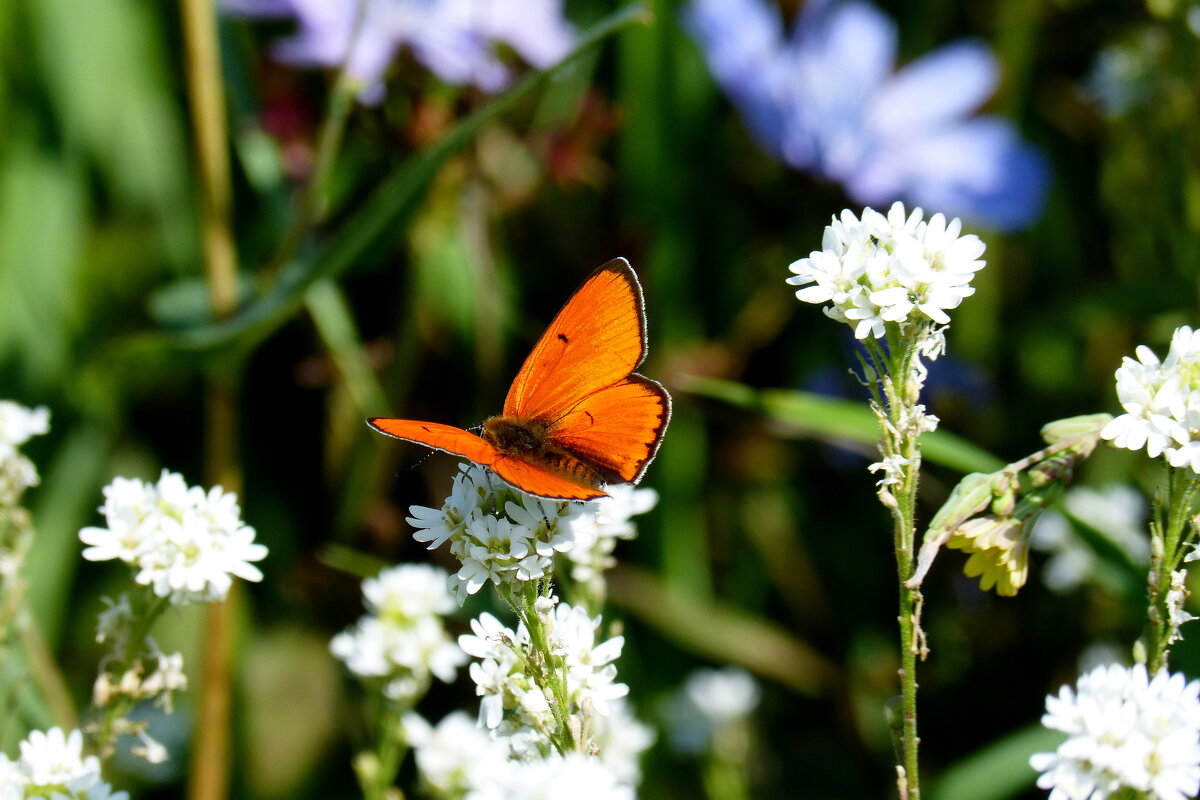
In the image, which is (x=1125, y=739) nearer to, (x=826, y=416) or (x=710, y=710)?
(x=826, y=416)

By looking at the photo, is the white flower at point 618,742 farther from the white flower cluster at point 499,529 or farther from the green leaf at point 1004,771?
the green leaf at point 1004,771

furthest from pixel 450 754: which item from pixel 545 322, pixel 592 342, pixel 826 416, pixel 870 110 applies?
pixel 870 110

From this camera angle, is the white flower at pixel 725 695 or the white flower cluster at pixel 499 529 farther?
the white flower at pixel 725 695

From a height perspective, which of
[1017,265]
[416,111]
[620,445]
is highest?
[1017,265]

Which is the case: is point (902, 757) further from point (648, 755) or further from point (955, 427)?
point (955, 427)

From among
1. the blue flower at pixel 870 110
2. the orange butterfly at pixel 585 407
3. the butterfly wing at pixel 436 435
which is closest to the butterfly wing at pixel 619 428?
the orange butterfly at pixel 585 407

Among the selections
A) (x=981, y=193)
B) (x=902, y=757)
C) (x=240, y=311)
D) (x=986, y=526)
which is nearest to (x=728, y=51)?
(x=981, y=193)
